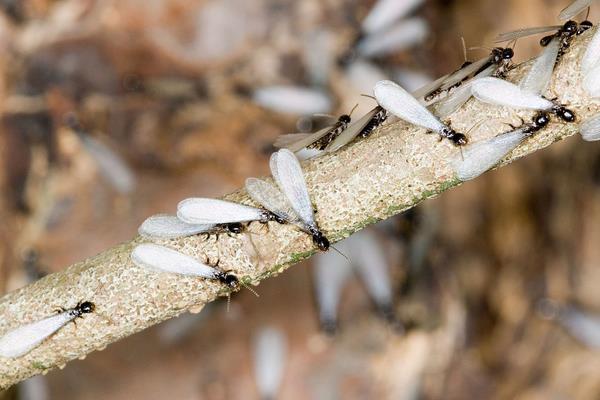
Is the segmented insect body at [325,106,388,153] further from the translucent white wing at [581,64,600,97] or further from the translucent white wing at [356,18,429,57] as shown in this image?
the translucent white wing at [356,18,429,57]

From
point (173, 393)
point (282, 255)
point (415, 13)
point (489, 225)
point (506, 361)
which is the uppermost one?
point (415, 13)

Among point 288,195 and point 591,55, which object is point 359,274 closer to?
point 288,195

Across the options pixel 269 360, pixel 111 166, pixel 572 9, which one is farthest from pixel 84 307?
pixel 269 360

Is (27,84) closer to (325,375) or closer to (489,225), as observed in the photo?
(325,375)

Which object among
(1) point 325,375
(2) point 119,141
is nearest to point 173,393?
(1) point 325,375

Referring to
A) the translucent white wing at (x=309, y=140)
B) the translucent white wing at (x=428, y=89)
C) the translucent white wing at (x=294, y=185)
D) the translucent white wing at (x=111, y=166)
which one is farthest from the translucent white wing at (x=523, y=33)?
the translucent white wing at (x=111, y=166)

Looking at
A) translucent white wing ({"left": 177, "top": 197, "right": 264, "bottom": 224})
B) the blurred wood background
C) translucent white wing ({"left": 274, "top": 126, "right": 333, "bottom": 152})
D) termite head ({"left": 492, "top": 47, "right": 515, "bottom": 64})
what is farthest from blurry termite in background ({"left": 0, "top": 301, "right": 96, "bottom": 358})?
the blurred wood background
